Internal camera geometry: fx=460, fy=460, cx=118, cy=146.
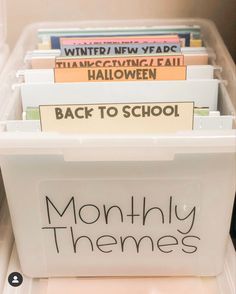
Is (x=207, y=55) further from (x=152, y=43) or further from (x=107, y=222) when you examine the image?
(x=107, y=222)

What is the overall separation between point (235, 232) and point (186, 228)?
8.6 inches

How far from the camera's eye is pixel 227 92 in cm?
58

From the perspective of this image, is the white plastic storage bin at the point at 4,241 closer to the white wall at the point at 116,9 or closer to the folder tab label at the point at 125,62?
the folder tab label at the point at 125,62

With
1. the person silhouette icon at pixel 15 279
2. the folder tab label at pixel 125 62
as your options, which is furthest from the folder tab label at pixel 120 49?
the person silhouette icon at pixel 15 279

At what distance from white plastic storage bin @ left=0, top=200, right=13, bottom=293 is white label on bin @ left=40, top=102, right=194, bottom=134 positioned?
0.19 metres

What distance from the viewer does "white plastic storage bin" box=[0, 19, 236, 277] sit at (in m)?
0.46

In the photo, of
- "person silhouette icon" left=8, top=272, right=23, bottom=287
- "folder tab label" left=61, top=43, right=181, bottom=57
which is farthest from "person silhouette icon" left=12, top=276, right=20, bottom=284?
"folder tab label" left=61, top=43, right=181, bottom=57

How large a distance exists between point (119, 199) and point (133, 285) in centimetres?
12

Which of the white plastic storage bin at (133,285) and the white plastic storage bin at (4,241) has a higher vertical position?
the white plastic storage bin at (4,241)

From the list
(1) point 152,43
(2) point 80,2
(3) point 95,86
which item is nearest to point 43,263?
(3) point 95,86

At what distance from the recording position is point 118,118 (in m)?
0.50

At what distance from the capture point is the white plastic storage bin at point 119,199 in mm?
457

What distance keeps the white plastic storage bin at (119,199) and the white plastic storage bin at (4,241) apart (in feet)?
0.12

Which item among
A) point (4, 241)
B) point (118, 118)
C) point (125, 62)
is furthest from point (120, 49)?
point (4, 241)
